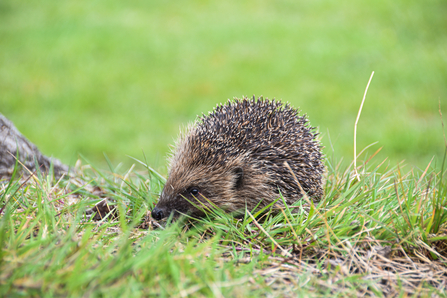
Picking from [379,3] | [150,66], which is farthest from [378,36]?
[150,66]

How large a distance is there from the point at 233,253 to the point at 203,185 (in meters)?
1.38

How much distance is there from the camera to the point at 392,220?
3.32 m

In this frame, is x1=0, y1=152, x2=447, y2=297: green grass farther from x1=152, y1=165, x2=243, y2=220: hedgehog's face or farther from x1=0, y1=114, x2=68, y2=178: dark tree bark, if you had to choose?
x1=0, y1=114, x2=68, y2=178: dark tree bark

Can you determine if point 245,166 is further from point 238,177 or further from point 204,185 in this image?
point 204,185

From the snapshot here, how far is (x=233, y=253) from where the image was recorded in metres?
3.22

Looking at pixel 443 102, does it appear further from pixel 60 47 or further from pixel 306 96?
pixel 60 47

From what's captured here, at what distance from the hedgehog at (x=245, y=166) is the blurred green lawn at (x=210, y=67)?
5150 mm

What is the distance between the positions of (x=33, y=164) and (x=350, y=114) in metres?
8.57

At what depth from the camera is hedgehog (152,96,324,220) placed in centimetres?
442

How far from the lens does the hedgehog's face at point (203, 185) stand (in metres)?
4.35

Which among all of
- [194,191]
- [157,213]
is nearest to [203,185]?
[194,191]

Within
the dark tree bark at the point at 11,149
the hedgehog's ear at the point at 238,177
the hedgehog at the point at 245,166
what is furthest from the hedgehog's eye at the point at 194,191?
the dark tree bark at the point at 11,149

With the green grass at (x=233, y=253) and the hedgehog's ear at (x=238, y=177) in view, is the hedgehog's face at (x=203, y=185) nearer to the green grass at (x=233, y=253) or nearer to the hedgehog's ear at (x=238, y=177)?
the hedgehog's ear at (x=238, y=177)

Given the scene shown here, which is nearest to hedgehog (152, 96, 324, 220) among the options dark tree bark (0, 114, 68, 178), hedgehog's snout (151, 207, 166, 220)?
hedgehog's snout (151, 207, 166, 220)
